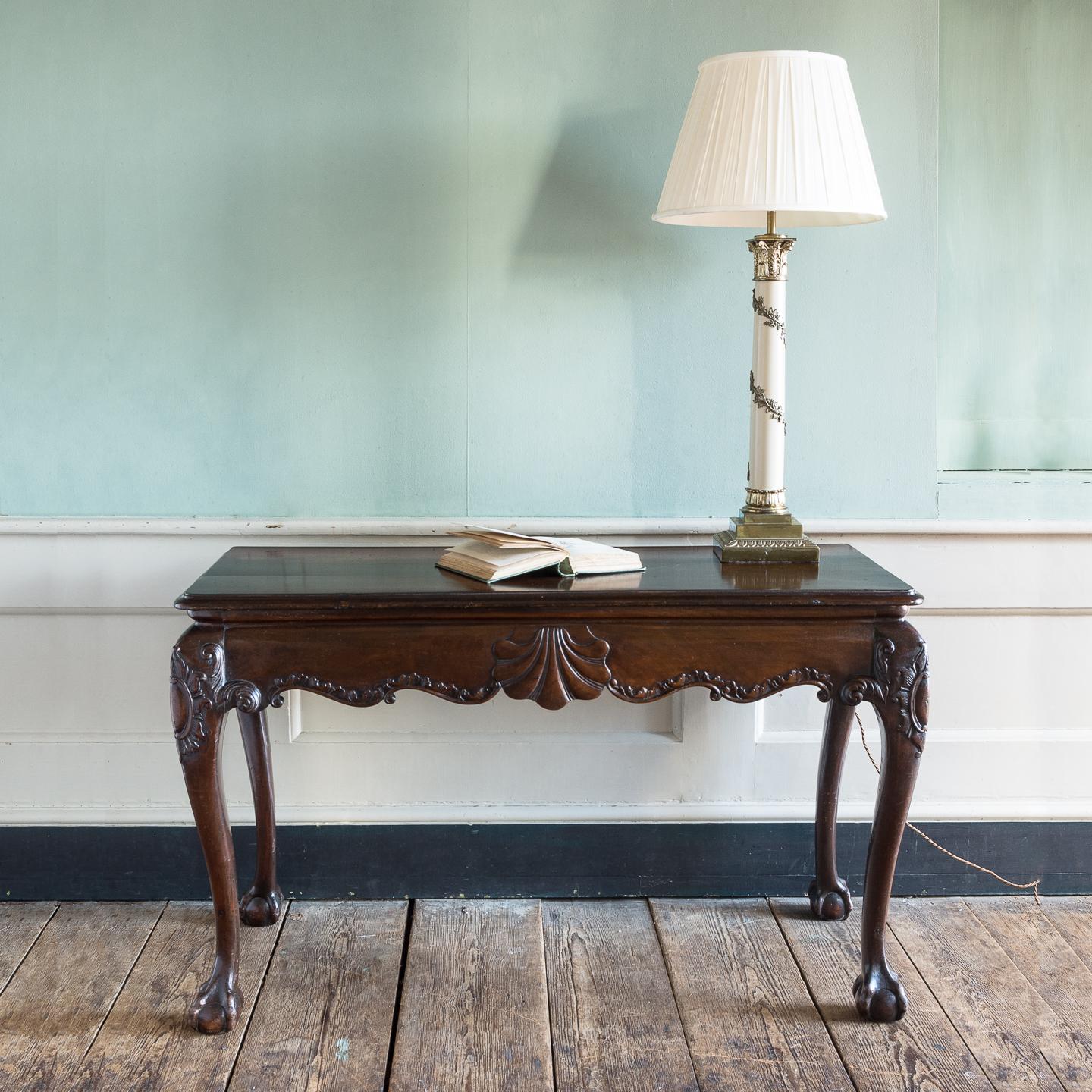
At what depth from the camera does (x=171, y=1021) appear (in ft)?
6.36

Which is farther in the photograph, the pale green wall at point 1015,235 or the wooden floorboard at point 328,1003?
the pale green wall at point 1015,235

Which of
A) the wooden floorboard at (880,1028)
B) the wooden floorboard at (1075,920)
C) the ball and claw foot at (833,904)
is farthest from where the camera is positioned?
the ball and claw foot at (833,904)

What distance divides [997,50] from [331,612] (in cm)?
186

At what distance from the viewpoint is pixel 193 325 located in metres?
2.30

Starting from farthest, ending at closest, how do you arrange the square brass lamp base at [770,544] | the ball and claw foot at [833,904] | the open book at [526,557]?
1. the ball and claw foot at [833,904]
2. the square brass lamp base at [770,544]
3. the open book at [526,557]

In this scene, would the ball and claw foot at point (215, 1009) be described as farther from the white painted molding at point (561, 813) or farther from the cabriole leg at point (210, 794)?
the white painted molding at point (561, 813)

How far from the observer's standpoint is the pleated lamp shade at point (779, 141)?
6.15 ft

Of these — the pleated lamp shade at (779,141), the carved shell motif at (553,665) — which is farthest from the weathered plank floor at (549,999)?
the pleated lamp shade at (779,141)

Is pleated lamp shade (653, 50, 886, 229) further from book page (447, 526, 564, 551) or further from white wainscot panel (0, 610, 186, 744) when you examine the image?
white wainscot panel (0, 610, 186, 744)

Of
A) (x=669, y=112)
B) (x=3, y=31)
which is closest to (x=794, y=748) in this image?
(x=669, y=112)

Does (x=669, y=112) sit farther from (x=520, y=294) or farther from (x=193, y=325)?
(x=193, y=325)

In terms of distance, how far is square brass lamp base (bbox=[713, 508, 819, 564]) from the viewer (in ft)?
6.68

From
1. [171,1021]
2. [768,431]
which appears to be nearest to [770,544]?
[768,431]

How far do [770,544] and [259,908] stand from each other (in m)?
1.27
